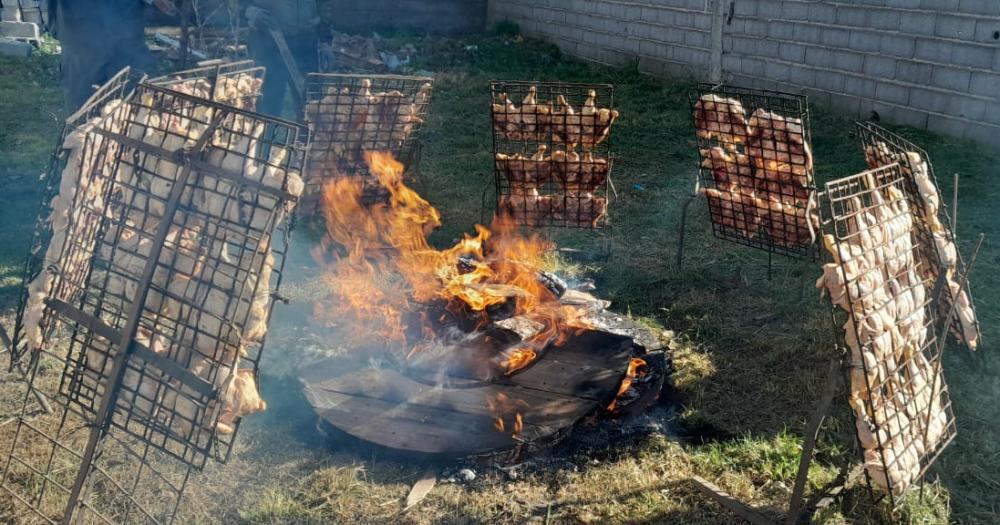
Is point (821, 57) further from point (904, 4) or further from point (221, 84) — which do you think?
point (221, 84)

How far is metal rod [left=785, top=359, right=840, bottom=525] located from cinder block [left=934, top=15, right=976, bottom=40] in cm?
799

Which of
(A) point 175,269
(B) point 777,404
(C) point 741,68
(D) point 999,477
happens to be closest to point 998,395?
(D) point 999,477

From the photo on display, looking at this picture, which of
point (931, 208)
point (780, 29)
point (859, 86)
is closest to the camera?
point (931, 208)

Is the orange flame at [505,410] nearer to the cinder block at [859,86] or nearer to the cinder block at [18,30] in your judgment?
the cinder block at [859,86]

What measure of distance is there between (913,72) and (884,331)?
843cm

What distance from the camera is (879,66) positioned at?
11.0 meters

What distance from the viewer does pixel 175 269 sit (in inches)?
124

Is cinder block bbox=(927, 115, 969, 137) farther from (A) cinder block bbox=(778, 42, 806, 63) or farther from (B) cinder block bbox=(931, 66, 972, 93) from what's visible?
(A) cinder block bbox=(778, 42, 806, 63)

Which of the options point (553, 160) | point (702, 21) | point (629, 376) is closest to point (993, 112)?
point (702, 21)

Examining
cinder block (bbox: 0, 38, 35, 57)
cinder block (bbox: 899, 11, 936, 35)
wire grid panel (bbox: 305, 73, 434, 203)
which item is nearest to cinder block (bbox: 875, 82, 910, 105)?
cinder block (bbox: 899, 11, 936, 35)

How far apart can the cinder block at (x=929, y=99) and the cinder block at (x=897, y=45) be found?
491 mm

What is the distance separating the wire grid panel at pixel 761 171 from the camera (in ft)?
19.4

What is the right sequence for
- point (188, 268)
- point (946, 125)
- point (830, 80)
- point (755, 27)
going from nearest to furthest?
point (188, 268)
point (946, 125)
point (830, 80)
point (755, 27)

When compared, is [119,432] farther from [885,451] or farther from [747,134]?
[747,134]
